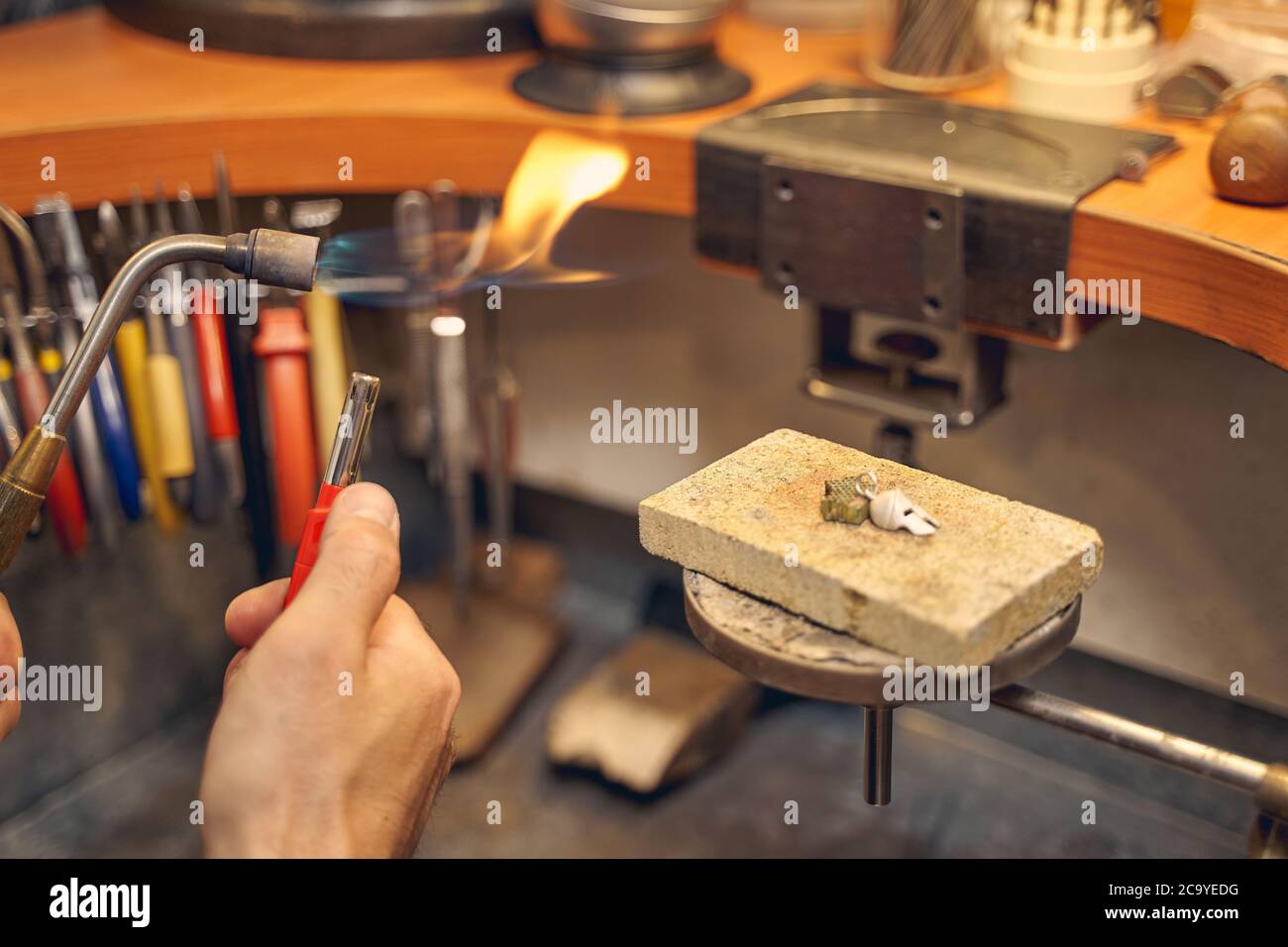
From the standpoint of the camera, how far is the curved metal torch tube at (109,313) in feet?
2.17

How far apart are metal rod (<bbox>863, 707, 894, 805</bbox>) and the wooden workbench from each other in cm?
63

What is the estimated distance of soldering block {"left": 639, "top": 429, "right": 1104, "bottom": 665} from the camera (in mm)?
574

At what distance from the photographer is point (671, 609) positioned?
82.0 inches

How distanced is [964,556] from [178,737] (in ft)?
5.28

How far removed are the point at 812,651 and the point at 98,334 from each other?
372 millimetres

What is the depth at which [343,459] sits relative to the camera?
0.67 m

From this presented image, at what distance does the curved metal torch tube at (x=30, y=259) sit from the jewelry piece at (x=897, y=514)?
1051 mm

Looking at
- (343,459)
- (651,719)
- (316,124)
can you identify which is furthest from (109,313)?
(651,719)

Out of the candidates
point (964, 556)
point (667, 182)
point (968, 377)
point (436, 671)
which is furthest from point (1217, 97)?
point (436, 671)

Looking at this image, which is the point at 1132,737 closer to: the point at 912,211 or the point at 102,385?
the point at 912,211

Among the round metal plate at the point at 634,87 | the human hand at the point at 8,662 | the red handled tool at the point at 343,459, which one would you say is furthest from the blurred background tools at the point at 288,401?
the red handled tool at the point at 343,459

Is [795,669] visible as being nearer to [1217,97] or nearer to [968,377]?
[968,377]

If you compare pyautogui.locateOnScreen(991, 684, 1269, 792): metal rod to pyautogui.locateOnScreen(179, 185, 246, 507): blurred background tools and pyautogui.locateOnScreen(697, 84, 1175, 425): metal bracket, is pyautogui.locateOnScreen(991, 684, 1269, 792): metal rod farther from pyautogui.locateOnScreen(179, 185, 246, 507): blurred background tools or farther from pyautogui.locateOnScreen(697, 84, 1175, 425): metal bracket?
pyautogui.locateOnScreen(179, 185, 246, 507): blurred background tools

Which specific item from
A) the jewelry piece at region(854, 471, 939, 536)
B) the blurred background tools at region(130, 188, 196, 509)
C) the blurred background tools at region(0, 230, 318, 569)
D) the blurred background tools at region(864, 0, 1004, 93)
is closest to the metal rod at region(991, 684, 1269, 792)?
the jewelry piece at region(854, 471, 939, 536)
